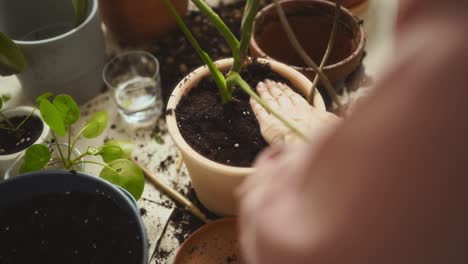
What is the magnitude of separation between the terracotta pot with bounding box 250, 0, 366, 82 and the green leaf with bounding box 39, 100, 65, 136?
458 mm

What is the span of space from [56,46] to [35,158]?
1.01 feet

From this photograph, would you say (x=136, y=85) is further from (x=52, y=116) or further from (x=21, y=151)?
(x=52, y=116)

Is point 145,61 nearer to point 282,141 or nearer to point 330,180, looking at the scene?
point 282,141

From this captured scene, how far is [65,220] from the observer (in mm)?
750

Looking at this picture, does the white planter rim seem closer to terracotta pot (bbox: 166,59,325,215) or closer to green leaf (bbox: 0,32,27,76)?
green leaf (bbox: 0,32,27,76)

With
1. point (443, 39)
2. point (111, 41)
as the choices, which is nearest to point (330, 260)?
point (443, 39)

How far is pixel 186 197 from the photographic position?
1024mm

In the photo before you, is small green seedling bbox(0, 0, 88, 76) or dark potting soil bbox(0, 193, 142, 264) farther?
small green seedling bbox(0, 0, 88, 76)

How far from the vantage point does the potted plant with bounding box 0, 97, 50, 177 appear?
3.18ft

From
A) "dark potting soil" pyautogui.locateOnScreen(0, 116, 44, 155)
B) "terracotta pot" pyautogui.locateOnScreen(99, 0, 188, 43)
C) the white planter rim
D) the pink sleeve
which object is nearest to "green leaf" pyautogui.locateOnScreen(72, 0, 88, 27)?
the white planter rim

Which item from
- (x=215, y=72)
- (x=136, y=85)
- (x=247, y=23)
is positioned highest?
(x=247, y=23)

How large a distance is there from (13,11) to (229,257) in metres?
0.80

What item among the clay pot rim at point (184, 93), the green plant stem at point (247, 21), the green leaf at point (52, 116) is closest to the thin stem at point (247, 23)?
the green plant stem at point (247, 21)

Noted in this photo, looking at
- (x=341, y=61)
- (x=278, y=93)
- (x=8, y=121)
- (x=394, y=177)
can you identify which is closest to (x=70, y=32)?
(x=8, y=121)
